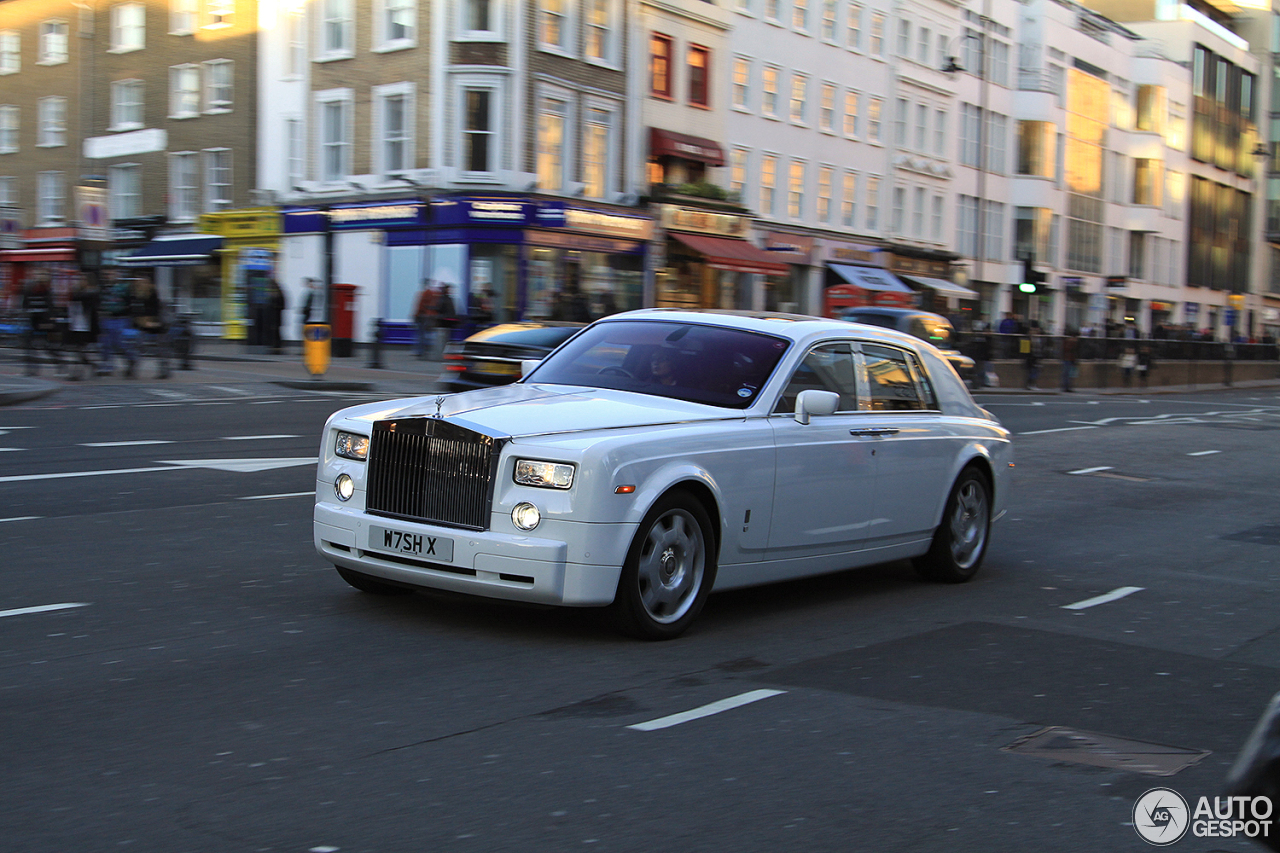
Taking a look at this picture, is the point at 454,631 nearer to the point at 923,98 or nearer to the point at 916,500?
the point at 916,500

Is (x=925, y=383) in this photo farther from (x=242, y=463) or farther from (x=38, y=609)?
(x=242, y=463)

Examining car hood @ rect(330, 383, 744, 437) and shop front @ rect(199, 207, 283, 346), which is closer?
car hood @ rect(330, 383, 744, 437)

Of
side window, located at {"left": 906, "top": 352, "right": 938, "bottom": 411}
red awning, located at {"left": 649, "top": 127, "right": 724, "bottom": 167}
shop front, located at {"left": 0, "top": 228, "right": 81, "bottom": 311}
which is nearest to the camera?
side window, located at {"left": 906, "top": 352, "right": 938, "bottom": 411}

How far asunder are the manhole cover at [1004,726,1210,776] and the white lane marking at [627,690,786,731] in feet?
3.26

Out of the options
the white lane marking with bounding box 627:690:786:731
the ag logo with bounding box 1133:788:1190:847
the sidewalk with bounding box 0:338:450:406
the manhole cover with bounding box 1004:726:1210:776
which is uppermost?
the sidewalk with bounding box 0:338:450:406

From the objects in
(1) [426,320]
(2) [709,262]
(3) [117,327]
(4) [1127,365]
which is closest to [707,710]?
(3) [117,327]

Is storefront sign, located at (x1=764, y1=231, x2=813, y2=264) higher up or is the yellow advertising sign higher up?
storefront sign, located at (x1=764, y1=231, x2=813, y2=264)

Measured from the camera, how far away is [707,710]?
5.34 m

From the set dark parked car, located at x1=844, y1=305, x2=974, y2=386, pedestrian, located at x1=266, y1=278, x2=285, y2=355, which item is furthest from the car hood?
pedestrian, located at x1=266, y1=278, x2=285, y2=355

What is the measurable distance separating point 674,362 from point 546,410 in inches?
40.9

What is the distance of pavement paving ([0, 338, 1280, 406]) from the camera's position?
22.4 metres

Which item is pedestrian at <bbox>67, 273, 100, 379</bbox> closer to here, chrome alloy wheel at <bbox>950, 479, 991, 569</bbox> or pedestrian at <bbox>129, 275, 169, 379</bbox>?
pedestrian at <bbox>129, 275, 169, 379</bbox>

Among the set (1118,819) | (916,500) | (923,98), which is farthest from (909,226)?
(1118,819)

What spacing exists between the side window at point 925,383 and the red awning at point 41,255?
4573 cm
